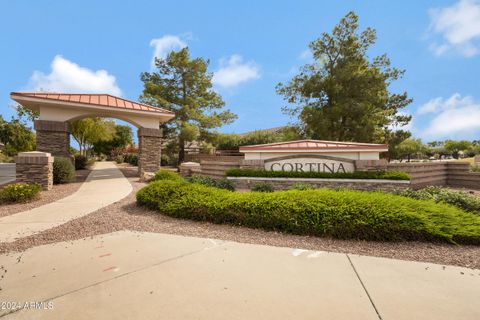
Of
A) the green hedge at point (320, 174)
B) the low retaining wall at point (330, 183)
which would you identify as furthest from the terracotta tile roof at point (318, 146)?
the low retaining wall at point (330, 183)

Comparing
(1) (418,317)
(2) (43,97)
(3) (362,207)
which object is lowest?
(1) (418,317)

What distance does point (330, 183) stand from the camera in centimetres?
912

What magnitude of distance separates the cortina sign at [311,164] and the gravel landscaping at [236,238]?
5.45 meters

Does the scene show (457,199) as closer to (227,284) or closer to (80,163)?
(227,284)

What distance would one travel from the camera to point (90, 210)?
609 cm

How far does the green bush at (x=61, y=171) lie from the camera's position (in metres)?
10.2

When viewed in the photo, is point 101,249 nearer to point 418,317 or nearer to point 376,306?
point 376,306

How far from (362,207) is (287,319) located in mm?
2971

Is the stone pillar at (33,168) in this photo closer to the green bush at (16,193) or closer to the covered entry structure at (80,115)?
the green bush at (16,193)

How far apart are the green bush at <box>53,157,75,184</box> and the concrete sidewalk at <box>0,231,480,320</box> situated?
7895 millimetres

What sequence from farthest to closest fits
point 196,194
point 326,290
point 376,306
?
point 196,194
point 326,290
point 376,306

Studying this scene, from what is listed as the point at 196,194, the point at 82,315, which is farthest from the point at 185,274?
the point at 196,194

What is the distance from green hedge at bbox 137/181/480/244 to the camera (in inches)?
163

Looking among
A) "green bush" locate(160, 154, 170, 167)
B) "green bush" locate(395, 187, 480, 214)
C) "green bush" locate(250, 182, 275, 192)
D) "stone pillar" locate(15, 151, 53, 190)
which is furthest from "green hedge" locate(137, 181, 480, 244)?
"green bush" locate(160, 154, 170, 167)
